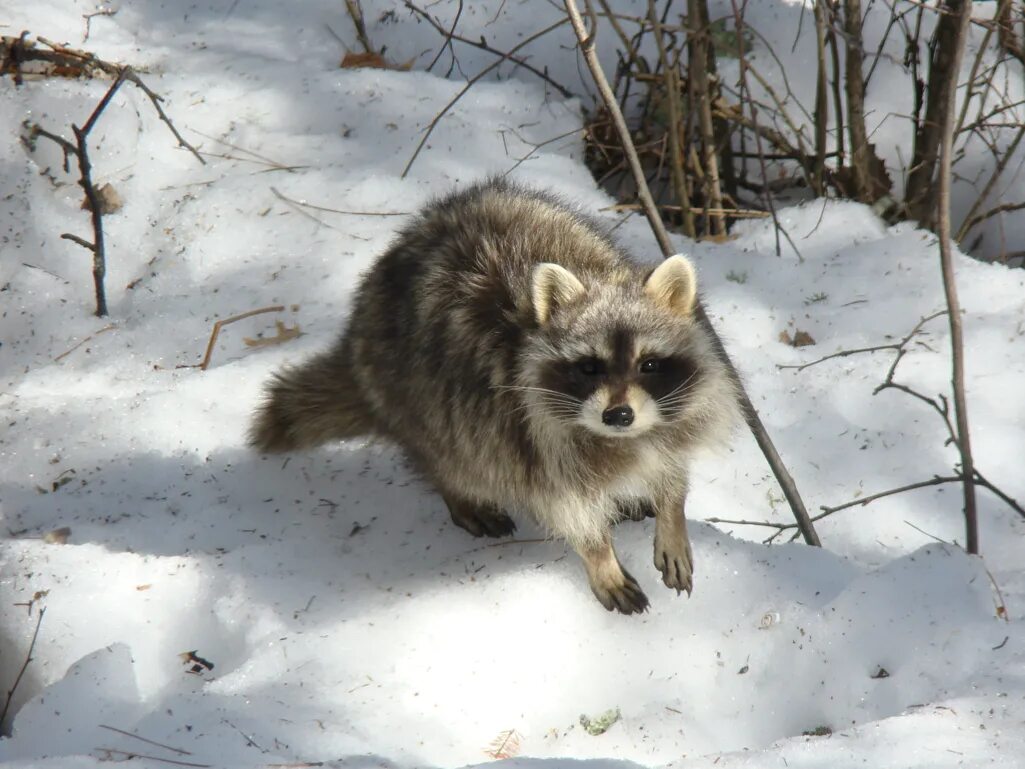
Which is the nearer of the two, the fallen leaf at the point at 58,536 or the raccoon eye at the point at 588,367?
the raccoon eye at the point at 588,367

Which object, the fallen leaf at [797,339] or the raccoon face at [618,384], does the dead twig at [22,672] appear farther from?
the fallen leaf at [797,339]

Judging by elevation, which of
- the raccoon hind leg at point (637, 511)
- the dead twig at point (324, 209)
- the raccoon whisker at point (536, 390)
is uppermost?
the raccoon whisker at point (536, 390)

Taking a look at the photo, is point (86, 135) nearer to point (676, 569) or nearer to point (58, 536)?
point (58, 536)

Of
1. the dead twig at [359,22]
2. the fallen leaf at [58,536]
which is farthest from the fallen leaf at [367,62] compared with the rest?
the fallen leaf at [58,536]

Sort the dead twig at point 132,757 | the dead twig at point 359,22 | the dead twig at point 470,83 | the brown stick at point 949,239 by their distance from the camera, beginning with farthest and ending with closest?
the dead twig at point 359,22, the dead twig at point 470,83, the brown stick at point 949,239, the dead twig at point 132,757

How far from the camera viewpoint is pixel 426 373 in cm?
310

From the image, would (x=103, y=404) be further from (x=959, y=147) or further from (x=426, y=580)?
(x=959, y=147)

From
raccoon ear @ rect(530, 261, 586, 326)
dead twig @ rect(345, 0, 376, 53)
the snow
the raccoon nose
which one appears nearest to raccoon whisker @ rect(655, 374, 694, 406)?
the raccoon nose

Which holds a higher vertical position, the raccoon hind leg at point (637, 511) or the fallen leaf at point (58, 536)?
the fallen leaf at point (58, 536)

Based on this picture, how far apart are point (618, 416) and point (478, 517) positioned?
2.94 ft

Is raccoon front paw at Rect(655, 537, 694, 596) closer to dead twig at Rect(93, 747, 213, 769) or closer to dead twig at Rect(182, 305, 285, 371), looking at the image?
dead twig at Rect(93, 747, 213, 769)

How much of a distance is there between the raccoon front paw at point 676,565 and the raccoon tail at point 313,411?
109 centimetres

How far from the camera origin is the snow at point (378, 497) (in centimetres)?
255

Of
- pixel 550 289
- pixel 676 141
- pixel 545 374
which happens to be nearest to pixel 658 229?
pixel 550 289
